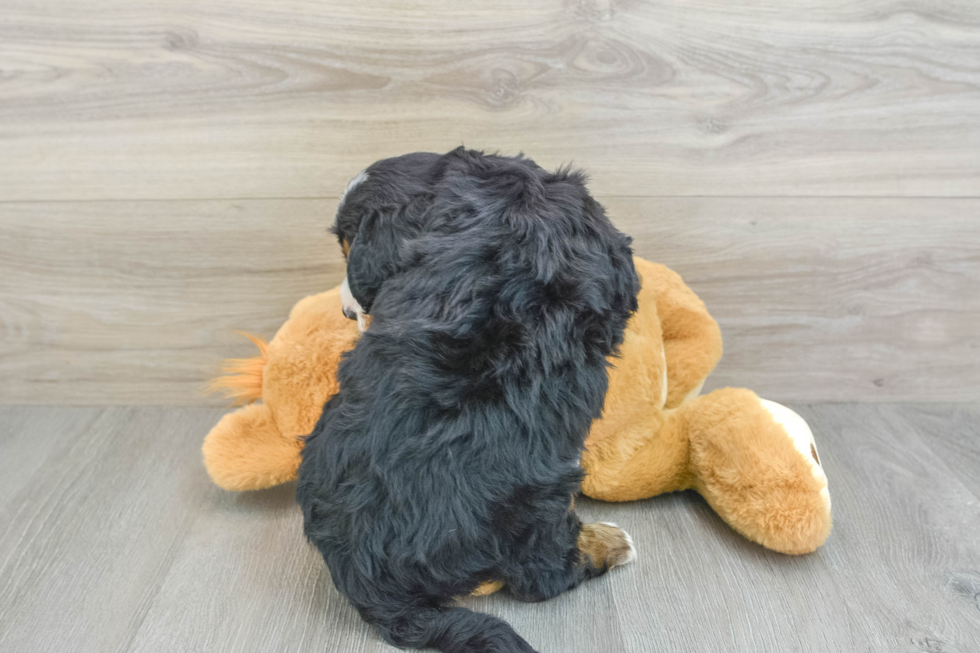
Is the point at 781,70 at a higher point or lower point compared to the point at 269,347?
higher

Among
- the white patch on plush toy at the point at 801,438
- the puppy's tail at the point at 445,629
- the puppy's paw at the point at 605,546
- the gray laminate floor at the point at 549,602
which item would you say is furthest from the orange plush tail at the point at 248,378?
the white patch on plush toy at the point at 801,438

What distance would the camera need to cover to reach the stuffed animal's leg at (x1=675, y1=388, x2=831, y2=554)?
0.91 meters

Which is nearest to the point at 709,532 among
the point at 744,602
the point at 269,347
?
the point at 744,602

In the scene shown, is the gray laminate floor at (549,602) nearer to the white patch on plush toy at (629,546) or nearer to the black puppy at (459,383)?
the white patch on plush toy at (629,546)

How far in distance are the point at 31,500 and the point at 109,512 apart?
0.15 metres

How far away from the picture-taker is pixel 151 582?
0.93 metres

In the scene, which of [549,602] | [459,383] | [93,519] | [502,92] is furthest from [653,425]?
A: [93,519]

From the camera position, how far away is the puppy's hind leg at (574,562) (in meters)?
0.83

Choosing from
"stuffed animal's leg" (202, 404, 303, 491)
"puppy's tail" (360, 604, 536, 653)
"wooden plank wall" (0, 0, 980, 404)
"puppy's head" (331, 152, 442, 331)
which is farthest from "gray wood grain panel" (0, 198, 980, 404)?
"puppy's tail" (360, 604, 536, 653)

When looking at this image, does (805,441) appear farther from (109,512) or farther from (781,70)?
(109,512)

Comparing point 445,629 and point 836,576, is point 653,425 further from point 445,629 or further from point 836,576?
point 445,629

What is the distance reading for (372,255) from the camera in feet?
2.48

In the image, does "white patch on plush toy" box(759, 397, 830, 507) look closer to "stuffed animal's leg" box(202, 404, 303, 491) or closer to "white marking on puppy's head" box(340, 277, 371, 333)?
"white marking on puppy's head" box(340, 277, 371, 333)

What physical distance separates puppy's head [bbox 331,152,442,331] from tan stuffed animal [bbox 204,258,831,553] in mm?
229
